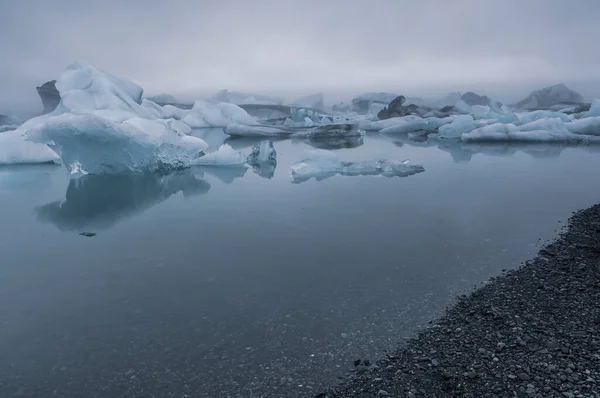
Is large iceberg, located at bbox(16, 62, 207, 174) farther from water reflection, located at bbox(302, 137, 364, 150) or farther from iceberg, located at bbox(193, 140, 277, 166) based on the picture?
water reflection, located at bbox(302, 137, 364, 150)

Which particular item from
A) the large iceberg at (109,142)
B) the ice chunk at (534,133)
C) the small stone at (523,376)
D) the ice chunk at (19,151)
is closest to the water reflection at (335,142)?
the ice chunk at (534,133)

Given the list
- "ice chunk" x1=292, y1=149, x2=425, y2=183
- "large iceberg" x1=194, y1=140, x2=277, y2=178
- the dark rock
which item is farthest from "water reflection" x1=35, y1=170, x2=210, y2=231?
the dark rock

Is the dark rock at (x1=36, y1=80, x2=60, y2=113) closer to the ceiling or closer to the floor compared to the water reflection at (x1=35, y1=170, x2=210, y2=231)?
closer to the ceiling

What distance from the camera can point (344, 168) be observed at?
12797 mm

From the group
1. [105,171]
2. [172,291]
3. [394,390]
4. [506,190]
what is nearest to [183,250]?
[172,291]

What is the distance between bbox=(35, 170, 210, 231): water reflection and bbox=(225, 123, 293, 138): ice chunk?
12.3m

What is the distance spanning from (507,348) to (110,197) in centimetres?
916

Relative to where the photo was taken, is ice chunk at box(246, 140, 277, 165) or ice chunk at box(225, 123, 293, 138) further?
ice chunk at box(225, 123, 293, 138)

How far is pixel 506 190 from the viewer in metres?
10.1

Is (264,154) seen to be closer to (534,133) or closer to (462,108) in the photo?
(534,133)

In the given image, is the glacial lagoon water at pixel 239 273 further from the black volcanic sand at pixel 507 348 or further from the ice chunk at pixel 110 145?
the ice chunk at pixel 110 145

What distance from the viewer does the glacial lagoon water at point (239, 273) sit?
3.58 metres

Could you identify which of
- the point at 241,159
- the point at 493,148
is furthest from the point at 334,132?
the point at 241,159

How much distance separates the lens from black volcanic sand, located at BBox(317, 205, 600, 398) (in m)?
3.12
